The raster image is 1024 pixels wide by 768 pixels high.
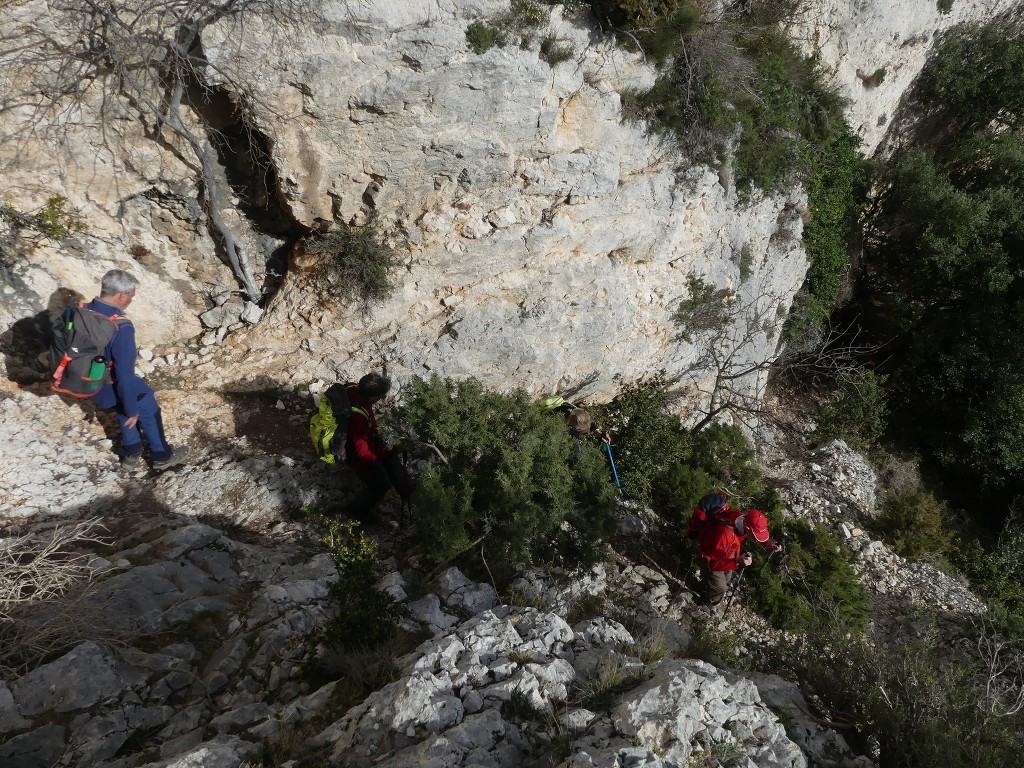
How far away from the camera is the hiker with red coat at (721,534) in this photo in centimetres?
596

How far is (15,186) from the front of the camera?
211 inches

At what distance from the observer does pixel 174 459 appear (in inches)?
220

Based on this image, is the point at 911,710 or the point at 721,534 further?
the point at 721,534

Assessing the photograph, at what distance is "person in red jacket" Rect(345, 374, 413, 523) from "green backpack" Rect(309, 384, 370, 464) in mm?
88

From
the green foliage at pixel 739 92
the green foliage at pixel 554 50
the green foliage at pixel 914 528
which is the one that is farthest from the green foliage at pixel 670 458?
the green foliage at pixel 554 50

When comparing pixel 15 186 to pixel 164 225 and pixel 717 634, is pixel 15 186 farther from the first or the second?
pixel 717 634

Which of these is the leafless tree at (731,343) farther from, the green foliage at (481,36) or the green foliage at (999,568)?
the green foliage at (481,36)

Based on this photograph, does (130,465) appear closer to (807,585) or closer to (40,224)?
(40,224)

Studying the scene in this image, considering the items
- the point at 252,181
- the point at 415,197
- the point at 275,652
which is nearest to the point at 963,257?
the point at 415,197

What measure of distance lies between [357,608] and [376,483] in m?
1.68

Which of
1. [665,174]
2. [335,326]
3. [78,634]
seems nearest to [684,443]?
[665,174]

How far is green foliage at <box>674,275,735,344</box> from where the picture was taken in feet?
29.3

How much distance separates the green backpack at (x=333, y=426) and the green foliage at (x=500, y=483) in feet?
2.13

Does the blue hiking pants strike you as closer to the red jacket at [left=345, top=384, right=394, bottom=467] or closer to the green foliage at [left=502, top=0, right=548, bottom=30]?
the red jacket at [left=345, top=384, right=394, bottom=467]
